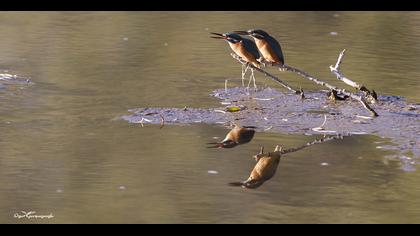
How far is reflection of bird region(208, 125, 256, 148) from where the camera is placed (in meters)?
7.45

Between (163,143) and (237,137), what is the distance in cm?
62

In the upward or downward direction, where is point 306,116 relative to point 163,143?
downward

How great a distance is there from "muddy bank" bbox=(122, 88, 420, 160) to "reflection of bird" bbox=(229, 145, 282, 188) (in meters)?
0.71

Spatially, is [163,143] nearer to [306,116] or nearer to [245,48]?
[306,116]

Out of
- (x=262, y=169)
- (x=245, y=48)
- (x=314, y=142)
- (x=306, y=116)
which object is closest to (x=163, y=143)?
(x=262, y=169)

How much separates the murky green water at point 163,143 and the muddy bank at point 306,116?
203mm

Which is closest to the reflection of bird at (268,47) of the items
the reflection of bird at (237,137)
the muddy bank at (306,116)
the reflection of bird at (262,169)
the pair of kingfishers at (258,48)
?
the pair of kingfishers at (258,48)

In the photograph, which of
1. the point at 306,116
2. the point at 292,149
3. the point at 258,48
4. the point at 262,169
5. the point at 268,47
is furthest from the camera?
the point at 258,48

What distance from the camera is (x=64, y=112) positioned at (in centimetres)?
852

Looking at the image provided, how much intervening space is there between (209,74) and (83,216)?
499 cm

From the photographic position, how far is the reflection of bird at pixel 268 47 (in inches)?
357

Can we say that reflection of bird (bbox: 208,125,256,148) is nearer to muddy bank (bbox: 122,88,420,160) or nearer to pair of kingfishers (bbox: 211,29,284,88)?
muddy bank (bbox: 122,88,420,160)

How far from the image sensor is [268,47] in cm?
908

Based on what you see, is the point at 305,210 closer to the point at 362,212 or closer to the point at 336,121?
the point at 362,212
